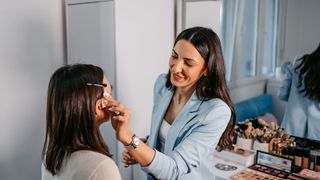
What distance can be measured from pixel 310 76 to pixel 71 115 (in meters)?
1.21

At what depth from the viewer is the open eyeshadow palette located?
1.23 m

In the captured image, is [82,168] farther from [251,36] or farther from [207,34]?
[251,36]

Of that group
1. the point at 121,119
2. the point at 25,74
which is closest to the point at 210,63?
the point at 121,119

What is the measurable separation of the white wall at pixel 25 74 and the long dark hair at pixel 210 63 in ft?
2.04

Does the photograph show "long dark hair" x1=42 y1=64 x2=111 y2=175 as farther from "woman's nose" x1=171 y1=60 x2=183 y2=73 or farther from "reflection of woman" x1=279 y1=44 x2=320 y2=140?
"reflection of woman" x1=279 y1=44 x2=320 y2=140

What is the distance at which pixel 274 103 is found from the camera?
2.00 m

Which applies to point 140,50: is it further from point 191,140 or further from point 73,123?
point 73,123

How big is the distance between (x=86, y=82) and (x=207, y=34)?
45 centimetres

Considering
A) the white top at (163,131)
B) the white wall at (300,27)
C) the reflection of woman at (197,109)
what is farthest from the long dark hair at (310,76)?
the white top at (163,131)

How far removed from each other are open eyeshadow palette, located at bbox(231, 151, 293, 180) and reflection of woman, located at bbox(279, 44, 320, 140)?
313mm

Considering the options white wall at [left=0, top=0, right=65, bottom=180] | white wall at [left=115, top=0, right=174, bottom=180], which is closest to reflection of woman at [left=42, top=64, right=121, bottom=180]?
white wall at [left=0, top=0, right=65, bottom=180]

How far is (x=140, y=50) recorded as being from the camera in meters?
1.53

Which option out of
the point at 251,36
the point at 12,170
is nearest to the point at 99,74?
the point at 12,170

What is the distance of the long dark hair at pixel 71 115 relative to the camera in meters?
0.70
